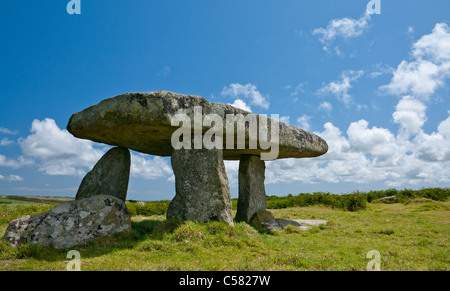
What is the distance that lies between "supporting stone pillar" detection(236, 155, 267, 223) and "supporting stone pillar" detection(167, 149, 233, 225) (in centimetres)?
298

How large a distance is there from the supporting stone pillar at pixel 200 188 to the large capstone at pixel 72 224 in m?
1.78

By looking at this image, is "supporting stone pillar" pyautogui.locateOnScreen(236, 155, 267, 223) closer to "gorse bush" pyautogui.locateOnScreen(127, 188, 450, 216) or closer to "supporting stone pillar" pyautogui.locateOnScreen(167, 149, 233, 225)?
"supporting stone pillar" pyautogui.locateOnScreen(167, 149, 233, 225)

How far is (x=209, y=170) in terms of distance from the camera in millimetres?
9797

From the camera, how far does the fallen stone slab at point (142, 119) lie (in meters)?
8.39

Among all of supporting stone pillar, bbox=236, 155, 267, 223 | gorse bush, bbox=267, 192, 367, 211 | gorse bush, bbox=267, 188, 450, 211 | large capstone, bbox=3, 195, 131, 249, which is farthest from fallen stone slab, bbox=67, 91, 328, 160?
gorse bush, bbox=267, 188, 450, 211

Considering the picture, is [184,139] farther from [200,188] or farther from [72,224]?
[72,224]

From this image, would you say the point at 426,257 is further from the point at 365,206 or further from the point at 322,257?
the point at 365,206

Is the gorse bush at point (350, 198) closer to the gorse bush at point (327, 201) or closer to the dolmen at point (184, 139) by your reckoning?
the gorse bush at point (327, 201)

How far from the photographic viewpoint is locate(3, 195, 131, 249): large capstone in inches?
309

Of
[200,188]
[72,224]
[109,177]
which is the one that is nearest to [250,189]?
[200,188]

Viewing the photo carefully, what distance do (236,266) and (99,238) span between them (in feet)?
13.6

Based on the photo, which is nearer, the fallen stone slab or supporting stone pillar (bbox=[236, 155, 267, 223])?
the fallen stone slab

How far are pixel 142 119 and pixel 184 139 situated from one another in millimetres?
1941

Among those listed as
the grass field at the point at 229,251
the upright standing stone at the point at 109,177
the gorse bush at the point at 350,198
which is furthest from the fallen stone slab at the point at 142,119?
the gorse bush at the point at 350,198
